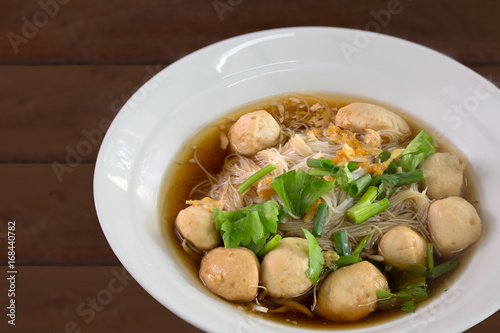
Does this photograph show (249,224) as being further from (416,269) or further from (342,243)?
(416,269)

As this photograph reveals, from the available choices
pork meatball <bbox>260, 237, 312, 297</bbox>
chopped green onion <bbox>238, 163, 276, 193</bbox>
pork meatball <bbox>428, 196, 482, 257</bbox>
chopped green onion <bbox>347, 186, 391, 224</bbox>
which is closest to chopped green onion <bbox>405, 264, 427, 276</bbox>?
pork meatball <bbox>428, 196, 482, 257</bbox>

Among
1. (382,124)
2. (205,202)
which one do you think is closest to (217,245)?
(205,202)

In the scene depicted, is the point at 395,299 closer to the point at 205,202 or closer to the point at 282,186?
the point at 282,186

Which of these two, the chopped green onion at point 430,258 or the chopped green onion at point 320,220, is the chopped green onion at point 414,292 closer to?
the chopped green onion at point 430,258

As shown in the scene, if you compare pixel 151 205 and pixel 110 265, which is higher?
pixel 151 205

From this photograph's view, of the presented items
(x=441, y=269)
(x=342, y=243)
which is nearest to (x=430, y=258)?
(x=441, y=269)
